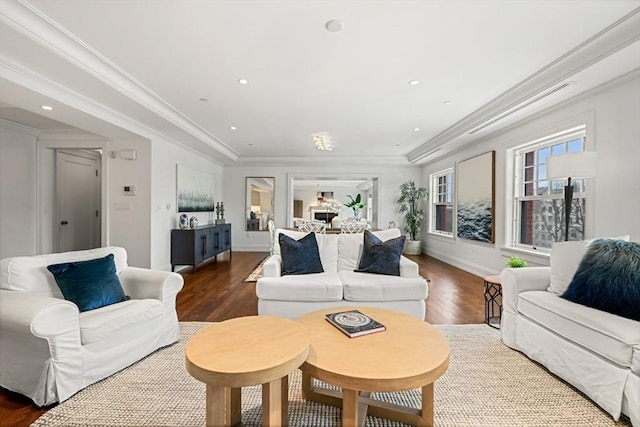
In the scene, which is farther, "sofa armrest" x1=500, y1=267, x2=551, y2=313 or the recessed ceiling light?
"sofa armrest" x1=500, y1=267, x2=551, y2=313

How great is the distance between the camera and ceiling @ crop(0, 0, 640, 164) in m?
2.12

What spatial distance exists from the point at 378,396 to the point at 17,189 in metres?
6.00

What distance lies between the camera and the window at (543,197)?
355 centimetres

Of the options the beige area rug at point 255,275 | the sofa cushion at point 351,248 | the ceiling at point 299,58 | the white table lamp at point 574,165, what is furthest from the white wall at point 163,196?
the white table lamp at point 574,165

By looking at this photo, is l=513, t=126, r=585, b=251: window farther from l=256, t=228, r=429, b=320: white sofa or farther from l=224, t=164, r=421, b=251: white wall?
l=224, t=164, r=421, b=251: white wall

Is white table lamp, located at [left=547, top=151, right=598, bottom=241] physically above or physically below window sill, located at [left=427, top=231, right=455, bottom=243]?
above

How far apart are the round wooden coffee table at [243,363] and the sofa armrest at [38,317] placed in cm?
91

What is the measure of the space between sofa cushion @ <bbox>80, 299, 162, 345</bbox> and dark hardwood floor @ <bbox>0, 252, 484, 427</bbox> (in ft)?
1.48

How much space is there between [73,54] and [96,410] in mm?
2779

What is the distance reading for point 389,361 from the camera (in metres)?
1.42

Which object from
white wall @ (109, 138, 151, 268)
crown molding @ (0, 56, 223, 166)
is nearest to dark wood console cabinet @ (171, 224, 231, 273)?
white wall @ (109, 138, 151, 268)

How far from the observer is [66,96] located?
3170 mm

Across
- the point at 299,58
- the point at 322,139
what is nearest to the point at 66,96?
the point at 299,58

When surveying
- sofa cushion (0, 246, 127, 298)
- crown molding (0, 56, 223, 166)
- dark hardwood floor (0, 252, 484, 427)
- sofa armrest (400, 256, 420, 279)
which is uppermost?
crown molding (0, 56, 223, 166)
